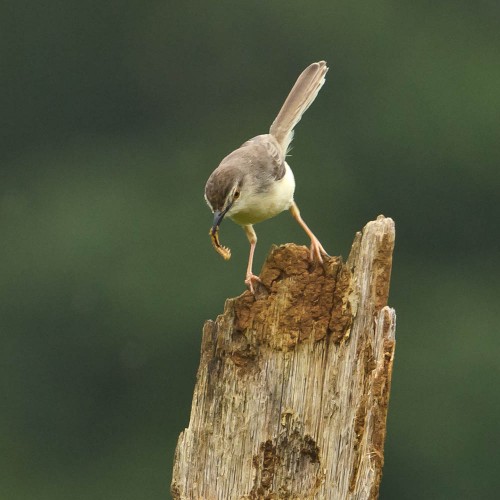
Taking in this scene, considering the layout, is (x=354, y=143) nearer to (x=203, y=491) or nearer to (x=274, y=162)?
(x=274, y=162)

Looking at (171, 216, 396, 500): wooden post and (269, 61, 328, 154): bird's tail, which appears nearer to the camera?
(171, 216, 396, 500): wooden post

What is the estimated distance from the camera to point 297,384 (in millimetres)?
7855

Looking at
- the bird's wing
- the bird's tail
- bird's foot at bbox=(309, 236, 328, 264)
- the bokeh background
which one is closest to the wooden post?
bird's foot at bbox=(309, 236, 328, 264)

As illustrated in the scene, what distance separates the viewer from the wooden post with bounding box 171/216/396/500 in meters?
7.63

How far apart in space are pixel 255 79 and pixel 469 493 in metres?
11.1

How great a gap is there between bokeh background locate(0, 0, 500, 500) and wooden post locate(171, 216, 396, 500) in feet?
56.6

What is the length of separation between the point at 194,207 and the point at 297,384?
20906 millimetres

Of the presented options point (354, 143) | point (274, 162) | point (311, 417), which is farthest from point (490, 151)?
point (311, 417)

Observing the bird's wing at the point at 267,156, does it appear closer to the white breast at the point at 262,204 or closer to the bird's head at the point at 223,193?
the white breast at the point at 262,204

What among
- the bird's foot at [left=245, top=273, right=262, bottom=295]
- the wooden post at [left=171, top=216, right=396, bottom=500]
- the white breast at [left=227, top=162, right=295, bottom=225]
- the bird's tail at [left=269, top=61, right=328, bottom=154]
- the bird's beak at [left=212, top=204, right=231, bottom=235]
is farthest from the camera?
the bird's tail at [left=269, top=61, right=328, bottom=154]

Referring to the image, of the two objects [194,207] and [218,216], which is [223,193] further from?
[194,207]

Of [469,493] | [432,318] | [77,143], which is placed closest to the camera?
[469,493]

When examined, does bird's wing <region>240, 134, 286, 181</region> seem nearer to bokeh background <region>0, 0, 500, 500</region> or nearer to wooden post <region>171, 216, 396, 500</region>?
wooden post <region>171, 216, 396, 500</region>

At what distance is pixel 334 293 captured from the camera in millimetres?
7969
